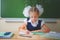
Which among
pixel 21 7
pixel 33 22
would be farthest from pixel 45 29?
pixel 21 7

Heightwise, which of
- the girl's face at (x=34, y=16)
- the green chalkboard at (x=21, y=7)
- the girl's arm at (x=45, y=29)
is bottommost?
the girl's arm at (x=45, y=29)

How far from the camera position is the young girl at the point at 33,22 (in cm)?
207

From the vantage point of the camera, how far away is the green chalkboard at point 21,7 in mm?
2143

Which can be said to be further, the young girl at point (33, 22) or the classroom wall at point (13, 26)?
the classroom wall at point (13, 26)

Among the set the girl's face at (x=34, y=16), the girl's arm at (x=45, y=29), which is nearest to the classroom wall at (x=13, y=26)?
the girl's arm at (x=45, y=29)

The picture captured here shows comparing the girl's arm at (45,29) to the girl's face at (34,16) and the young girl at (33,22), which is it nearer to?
the young girl at (33,22)

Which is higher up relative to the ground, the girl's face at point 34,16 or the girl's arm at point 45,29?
the girl's face at point 34,16

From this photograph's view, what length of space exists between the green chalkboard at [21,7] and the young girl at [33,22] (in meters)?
0.09

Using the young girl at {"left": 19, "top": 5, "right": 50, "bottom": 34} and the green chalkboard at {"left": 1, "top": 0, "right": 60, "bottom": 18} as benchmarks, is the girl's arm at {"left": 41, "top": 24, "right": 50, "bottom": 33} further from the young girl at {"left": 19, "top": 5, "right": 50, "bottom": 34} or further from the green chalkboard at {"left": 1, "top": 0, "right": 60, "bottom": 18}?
the green chalkboard at {"left": 1, "top": 0, "right": 60, "bottom": 18}

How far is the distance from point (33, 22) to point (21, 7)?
1.05 feet

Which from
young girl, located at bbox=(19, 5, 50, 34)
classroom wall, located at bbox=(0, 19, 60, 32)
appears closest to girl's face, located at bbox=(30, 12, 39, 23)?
young girl, located at bbox=(19, 5, 50, 34)

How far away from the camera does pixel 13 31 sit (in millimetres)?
2184

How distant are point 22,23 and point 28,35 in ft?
0.97

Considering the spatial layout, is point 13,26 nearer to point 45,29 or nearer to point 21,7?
point 21,7
